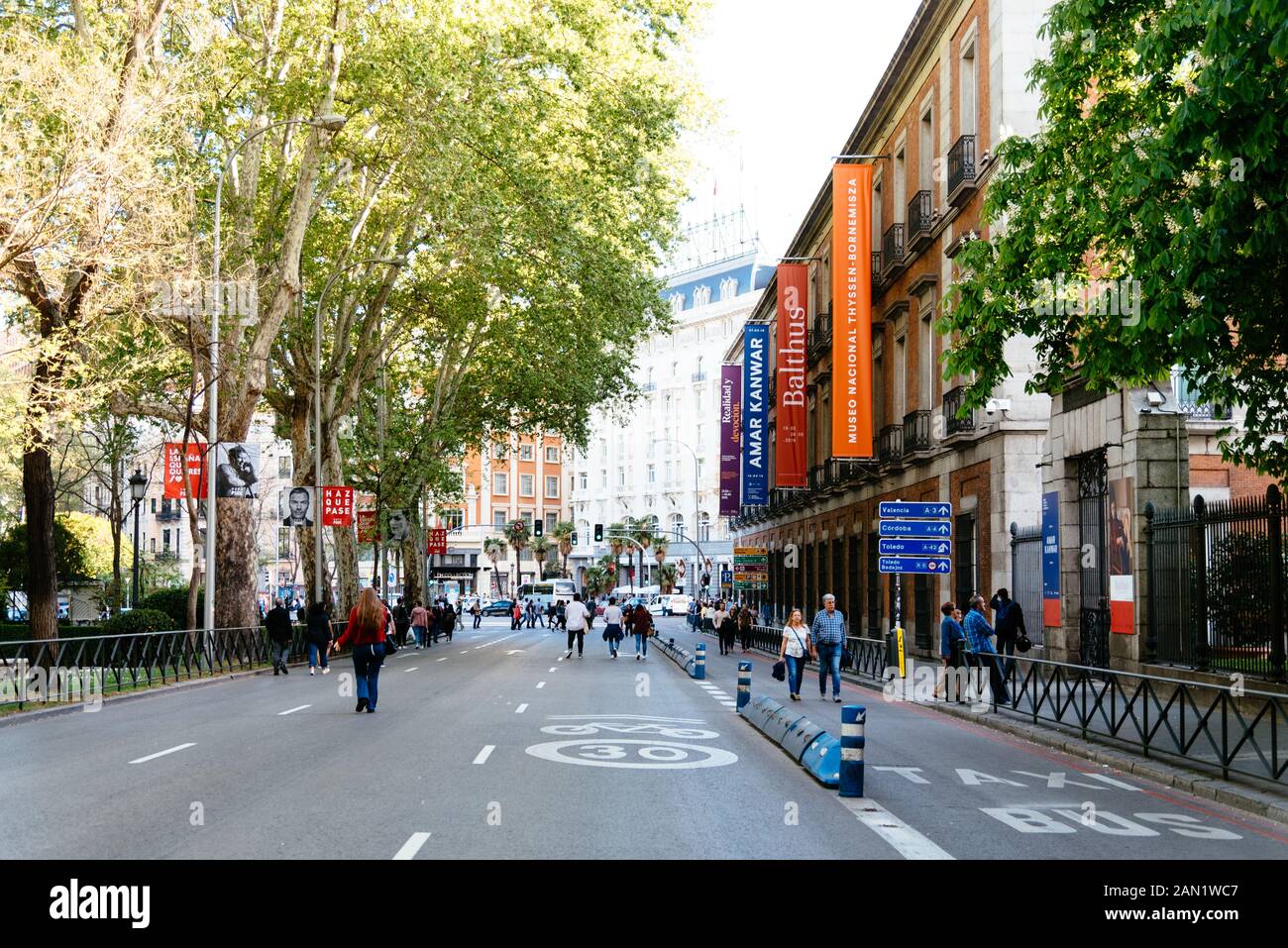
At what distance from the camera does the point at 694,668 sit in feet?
95.3

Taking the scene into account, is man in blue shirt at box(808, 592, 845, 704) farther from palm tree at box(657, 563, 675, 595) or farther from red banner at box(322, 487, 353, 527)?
palm tree at box(657, 563, 675, 595)

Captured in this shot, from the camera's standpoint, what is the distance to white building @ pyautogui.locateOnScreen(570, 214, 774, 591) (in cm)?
11481

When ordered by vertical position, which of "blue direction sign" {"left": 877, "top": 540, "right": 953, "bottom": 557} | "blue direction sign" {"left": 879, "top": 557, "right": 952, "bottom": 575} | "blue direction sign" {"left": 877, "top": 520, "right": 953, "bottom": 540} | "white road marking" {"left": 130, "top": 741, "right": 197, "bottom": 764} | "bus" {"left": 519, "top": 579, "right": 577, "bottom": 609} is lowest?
"bus" {"left": 519, "top": 579, "right": 577, "bottom": 609}

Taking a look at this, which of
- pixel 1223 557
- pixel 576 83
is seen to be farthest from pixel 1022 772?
pixel 576 83

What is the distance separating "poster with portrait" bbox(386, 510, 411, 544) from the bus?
50.2 metres

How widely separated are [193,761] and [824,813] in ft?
22.1

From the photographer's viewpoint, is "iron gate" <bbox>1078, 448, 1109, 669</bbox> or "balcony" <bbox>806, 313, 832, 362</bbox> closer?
"iron gate" <bbox>1078, 448, 1109, 669</bbox>

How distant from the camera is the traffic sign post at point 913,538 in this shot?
26.0 meters

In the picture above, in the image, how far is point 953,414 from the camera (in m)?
30.2

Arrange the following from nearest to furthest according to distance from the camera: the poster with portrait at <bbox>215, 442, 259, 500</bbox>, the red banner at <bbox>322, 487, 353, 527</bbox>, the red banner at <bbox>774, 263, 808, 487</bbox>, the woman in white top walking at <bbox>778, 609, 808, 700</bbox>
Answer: the woman in white top walking at <bbox>778, 609, 808, 700</bbox> < the poster with portrait at <bbox>215, 442, 259, 500</bbox> < the red banner at <bbox>322, 487, 353, 527</bbox> < the red banner at <bbox>774, 263, 808, 487</bbox>

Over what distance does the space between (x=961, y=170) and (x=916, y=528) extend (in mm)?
9102

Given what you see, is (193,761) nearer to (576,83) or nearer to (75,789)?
(75,789)

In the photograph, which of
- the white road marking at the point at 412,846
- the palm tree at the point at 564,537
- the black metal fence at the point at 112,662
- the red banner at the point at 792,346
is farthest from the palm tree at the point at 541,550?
the white road marking at the point at 412,846

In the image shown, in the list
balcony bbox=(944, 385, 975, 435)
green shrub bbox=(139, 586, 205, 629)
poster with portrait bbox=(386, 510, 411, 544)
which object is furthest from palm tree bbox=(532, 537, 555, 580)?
balcony bbox=(944, 385, 975, 435)
